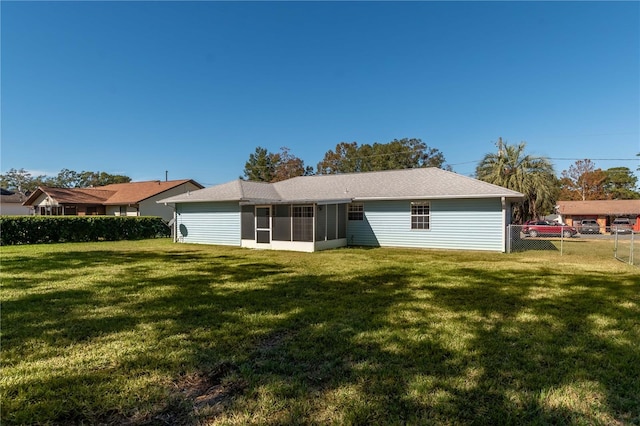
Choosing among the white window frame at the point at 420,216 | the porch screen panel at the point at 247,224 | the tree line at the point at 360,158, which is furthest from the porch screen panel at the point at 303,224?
the tree line at the point at 360,158

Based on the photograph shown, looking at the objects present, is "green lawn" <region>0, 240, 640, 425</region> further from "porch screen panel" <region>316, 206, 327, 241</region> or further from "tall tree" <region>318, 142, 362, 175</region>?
"tall tree" <region>318, 142, 362, 175</region>

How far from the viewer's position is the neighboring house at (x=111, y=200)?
29719 mm

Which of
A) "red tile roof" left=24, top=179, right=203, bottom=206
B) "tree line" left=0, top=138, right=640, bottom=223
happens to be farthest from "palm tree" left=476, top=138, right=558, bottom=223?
"red tile roof" left=24, top=179, right=203, bottom=206

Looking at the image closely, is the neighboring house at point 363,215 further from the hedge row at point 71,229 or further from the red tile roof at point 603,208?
the red tile roof at point 603,208

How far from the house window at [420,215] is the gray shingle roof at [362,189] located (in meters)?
0.58

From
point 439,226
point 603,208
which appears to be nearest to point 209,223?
point 439,226

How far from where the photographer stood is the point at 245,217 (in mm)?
16406

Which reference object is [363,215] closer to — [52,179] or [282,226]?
[282,226]

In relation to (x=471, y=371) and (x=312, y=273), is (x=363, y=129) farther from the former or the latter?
(x=471, y=371)

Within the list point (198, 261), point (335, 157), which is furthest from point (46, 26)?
point (335, 157)

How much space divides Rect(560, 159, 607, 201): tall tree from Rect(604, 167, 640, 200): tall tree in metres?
1.44

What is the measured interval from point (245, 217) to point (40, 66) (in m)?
9.83

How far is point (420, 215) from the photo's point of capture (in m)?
15.4

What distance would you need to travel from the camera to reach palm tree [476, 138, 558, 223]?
89.2 feet
